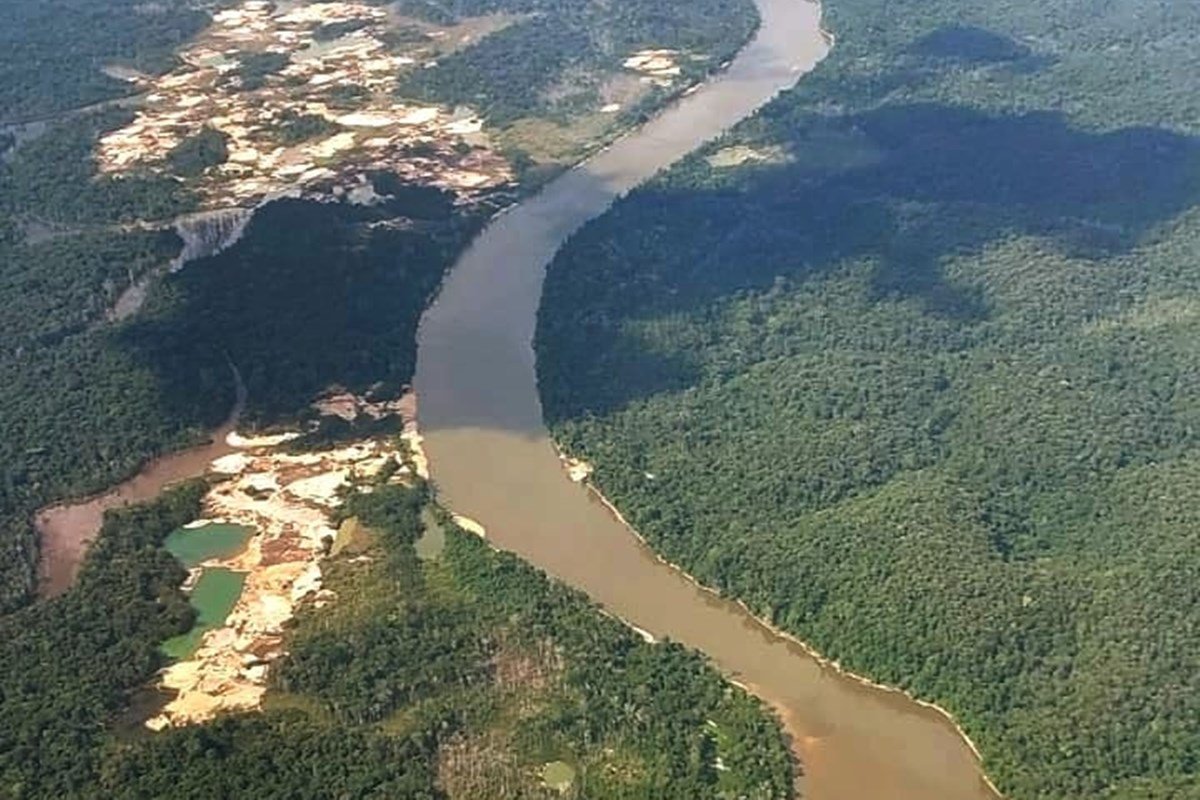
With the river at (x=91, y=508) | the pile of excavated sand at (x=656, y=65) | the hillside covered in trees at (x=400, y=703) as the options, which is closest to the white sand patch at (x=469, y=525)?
the hillside covered in trees at (x=400, y=703)

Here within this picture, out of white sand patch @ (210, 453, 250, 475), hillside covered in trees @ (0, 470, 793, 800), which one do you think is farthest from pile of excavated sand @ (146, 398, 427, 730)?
hillside covered in trees @ (0, 470, 793, 800)

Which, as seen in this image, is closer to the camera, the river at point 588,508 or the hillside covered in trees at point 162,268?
the river at point 588,508

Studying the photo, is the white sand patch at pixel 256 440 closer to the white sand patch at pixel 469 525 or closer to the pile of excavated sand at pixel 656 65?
the white sand patch at pixel 469 525

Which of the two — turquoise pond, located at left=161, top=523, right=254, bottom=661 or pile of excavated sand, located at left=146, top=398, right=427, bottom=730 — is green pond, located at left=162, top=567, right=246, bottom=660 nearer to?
turquoise pond, located at left=161, top=523, right=254, bottom=661

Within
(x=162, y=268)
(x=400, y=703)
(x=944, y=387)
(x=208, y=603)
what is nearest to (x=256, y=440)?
(x=208, y=603)

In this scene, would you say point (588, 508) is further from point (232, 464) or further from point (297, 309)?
point (297, 309)

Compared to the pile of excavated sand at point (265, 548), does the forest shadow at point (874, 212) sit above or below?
below
